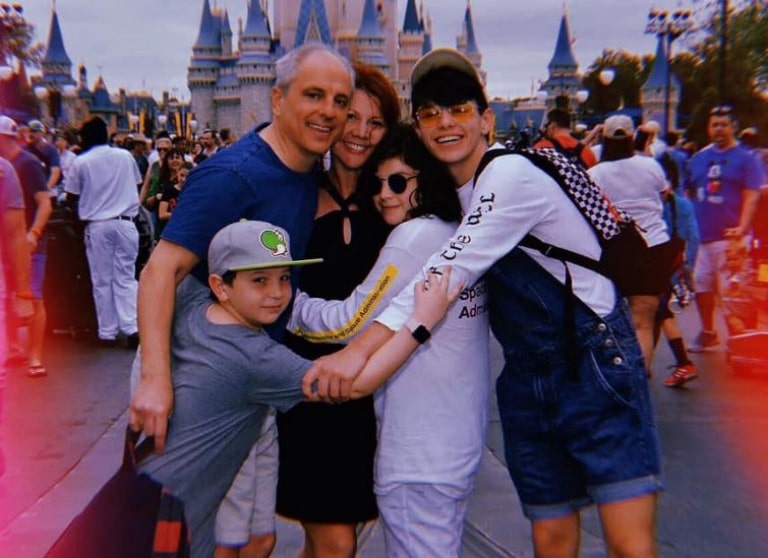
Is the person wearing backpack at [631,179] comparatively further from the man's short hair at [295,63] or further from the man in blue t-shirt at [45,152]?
the man in blue t-shirt at [45,152]

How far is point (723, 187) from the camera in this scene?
8281 millimetres

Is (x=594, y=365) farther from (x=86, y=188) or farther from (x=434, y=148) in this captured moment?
(x=86, y=188)

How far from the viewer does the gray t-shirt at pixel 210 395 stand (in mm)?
2479

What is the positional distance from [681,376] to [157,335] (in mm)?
5158

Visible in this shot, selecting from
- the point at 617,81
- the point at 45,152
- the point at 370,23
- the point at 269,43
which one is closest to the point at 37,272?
the point at 45,152

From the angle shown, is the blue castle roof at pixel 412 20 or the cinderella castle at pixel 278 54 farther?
the blue castle roof at pixel 412 20

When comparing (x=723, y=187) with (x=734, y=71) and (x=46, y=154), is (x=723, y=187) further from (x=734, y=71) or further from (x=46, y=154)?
(x=734, y=71)

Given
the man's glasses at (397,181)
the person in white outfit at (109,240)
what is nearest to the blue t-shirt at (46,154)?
the person in white outfit at (109,240)

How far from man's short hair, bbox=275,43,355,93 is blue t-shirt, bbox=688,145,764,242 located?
6.10m

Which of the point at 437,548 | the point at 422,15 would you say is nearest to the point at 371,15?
the point at 422,15

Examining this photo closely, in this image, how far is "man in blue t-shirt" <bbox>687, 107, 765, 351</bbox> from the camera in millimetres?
8141

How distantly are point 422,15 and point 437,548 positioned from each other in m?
119

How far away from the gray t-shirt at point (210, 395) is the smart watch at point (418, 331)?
0.31 meters

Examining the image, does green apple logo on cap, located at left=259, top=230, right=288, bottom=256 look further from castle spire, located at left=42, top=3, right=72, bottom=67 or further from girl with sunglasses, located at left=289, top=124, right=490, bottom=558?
castle spire, located at left=42, top=3, right=72, bottom=67
